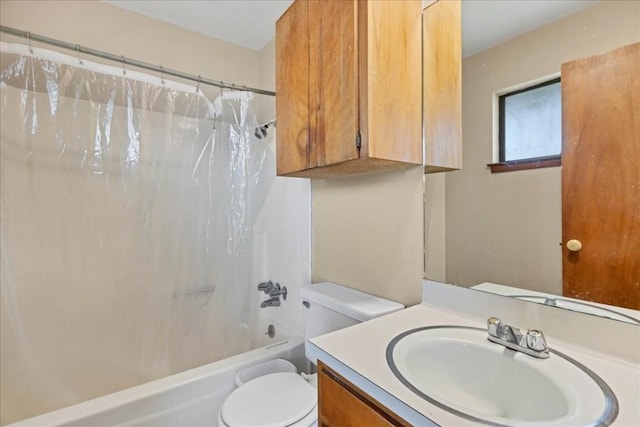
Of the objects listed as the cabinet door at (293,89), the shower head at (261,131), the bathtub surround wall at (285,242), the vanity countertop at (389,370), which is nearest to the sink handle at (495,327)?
the vanity countertop at (389,370)

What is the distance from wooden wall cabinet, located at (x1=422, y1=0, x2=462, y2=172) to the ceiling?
0.05 metres

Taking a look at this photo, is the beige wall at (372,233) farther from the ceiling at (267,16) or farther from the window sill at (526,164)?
the ceiling at (267,16)

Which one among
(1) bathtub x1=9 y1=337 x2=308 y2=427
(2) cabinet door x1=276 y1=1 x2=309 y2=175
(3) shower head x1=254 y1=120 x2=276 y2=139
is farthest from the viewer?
(3) shower head x1=254 y1=120 x2=276 y2=139

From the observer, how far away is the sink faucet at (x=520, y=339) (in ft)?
2.29

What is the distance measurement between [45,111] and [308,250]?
146cm

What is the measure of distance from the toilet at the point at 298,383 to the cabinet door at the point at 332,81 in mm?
563

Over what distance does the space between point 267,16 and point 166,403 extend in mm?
2073

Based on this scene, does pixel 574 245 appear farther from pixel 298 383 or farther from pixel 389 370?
pixel 298 383

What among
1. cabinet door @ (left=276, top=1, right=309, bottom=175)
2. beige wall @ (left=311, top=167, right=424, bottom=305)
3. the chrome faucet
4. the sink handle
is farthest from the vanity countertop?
the chrome faucet

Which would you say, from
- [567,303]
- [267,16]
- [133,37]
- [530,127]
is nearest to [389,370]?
[567,303]

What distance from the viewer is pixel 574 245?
0.79 m

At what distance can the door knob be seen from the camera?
0.79m

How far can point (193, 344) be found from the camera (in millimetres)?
1698

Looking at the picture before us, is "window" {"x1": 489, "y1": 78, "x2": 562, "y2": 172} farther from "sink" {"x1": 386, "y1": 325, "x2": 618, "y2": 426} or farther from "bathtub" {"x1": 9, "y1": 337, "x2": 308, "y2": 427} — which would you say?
"bathtub" {"x1": 9, "y1": 337, "x2": 308, "y2": 427}
